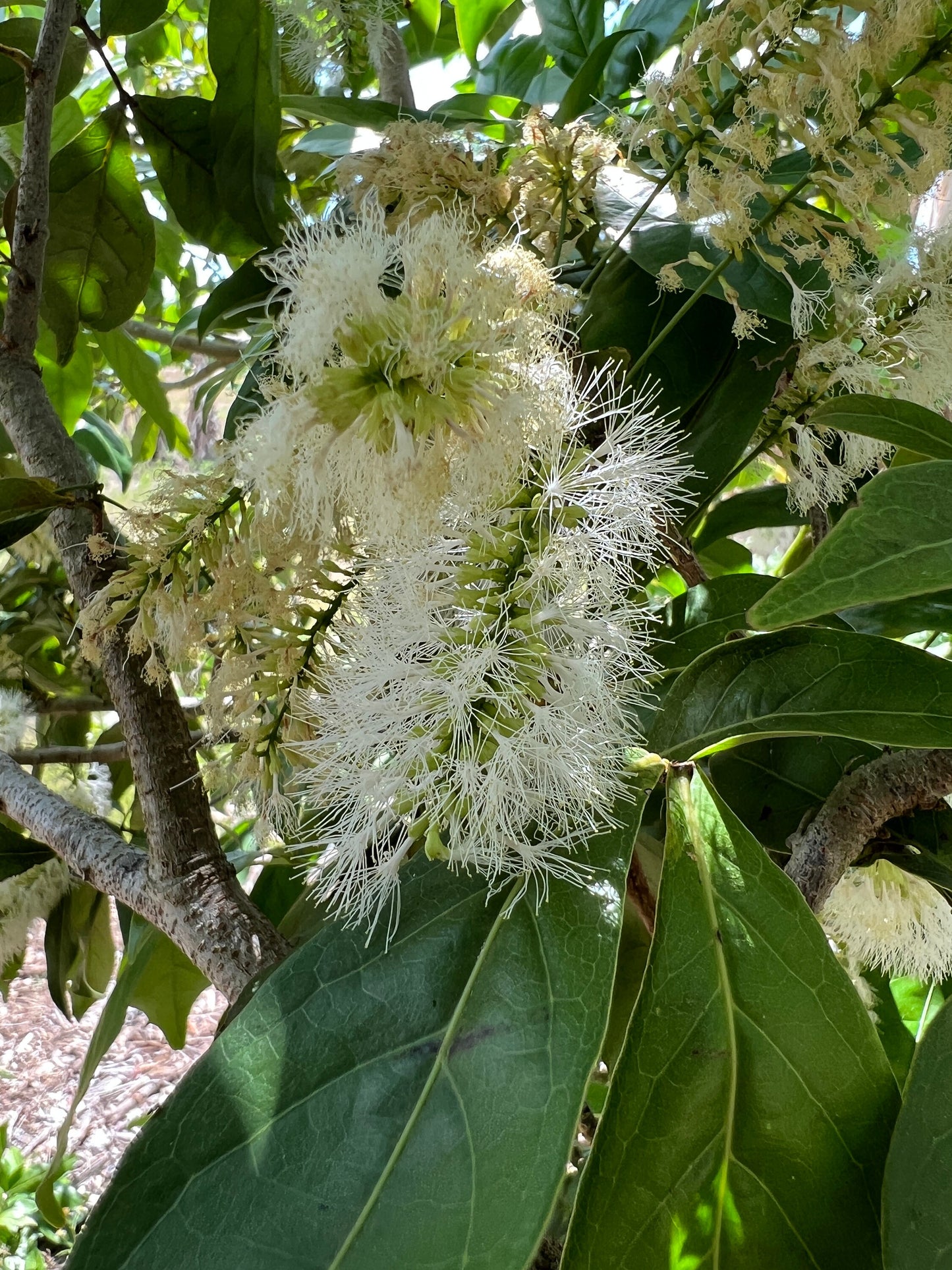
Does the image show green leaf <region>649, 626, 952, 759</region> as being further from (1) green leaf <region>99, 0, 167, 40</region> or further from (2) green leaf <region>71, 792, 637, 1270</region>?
(1) green leaf <region>99, 0, 167, 40</region>

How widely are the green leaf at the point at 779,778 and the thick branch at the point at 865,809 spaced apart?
0.17 feet

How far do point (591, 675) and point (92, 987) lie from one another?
2.43ft

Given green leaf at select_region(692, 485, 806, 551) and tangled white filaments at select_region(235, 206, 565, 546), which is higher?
tangled white filaments at select_region(235, 206, 565, 546)

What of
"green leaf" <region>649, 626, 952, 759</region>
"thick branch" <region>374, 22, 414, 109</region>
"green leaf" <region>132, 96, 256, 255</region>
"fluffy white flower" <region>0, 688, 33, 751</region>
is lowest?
"fluffy white flower" <region>0, 688, 33, 751</region>

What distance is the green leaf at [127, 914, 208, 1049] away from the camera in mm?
722

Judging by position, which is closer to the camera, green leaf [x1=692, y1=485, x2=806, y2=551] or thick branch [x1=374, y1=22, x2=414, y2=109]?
green leaf [x1=692, y1=485, x2=806, y2=551]

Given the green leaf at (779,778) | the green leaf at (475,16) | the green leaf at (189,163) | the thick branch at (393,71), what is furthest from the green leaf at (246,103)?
the green leaf at (779,778)

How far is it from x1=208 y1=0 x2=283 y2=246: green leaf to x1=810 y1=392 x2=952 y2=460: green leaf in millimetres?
439

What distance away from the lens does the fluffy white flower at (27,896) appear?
29.0 inches

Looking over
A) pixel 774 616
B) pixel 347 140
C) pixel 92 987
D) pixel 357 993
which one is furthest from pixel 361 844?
pixel 92 987

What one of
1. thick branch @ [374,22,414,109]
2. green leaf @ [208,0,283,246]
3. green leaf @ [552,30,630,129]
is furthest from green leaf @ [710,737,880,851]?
thick branch @ [374,22,414,109]

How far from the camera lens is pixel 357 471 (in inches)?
13.0

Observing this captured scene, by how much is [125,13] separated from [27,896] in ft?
2.17

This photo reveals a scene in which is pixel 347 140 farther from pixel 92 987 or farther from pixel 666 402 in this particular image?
pixel 92 987
